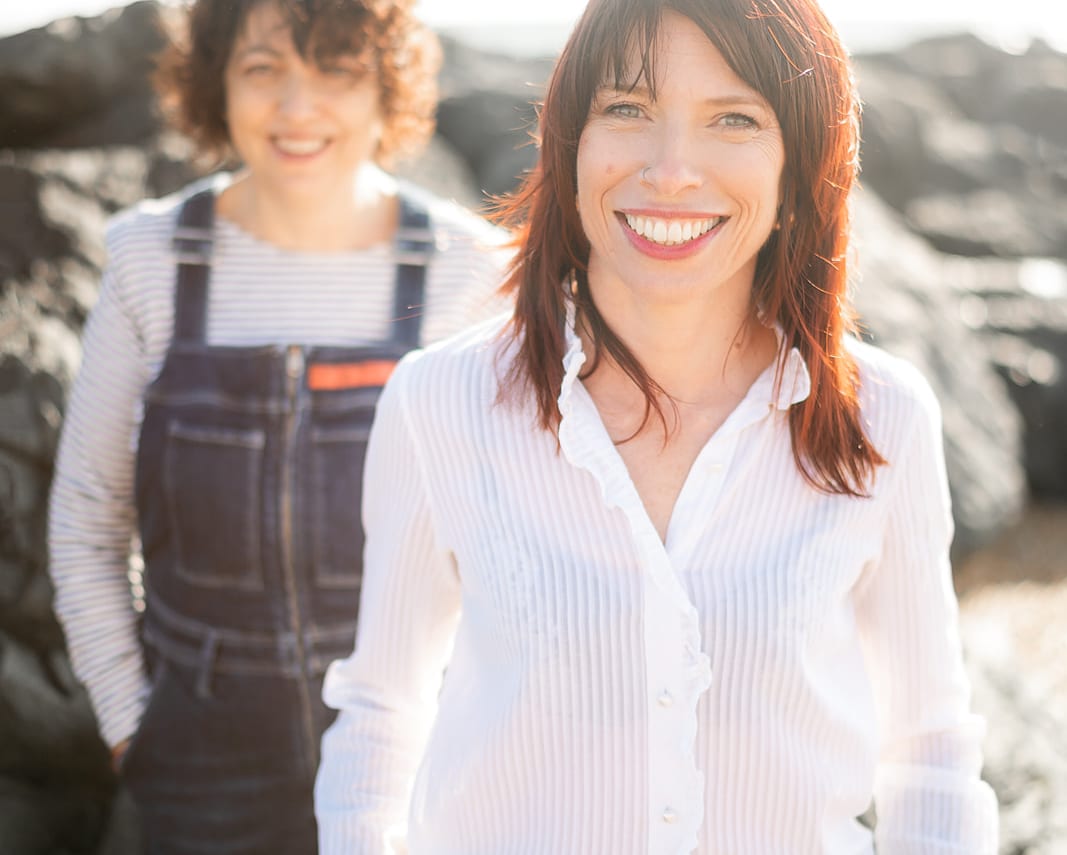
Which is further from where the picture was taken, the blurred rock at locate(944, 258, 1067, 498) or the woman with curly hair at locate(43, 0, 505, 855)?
the blurred rock at locate(944, 258, 1067, 498)

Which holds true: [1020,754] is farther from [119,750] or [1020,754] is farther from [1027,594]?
[1027,594]

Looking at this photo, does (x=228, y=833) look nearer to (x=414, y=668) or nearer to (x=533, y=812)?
(x=414, y=668)

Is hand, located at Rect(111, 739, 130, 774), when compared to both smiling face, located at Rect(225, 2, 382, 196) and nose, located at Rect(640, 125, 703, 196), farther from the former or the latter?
nose, located at Rect(640, 125, 703, 196)

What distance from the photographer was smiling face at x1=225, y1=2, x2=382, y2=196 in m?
2.24

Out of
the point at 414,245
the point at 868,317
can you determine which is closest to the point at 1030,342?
the point at 868,317

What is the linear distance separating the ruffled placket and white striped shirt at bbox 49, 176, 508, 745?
0.91 metres

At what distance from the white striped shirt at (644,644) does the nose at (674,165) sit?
0.25m

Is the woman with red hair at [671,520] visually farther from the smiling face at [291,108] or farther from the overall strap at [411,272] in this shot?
the smiling face at [291,108]

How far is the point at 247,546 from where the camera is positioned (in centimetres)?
217

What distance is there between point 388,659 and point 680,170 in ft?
2.53

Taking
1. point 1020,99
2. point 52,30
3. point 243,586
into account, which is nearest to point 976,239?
point 1020,99

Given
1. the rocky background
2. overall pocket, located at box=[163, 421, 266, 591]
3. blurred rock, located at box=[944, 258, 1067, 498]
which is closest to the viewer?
overall pocket, located at box=[163, 421, 266, 591]

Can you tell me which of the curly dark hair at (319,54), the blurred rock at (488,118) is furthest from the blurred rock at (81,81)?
the curly dark hair at (319,54)

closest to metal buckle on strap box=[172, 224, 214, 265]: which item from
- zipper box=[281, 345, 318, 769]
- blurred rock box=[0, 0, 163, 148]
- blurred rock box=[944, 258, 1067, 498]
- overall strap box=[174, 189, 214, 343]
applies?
overall strap box=[174, 189, 214, 343]
